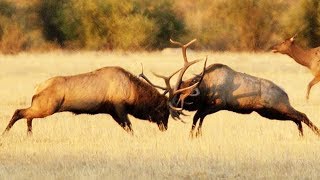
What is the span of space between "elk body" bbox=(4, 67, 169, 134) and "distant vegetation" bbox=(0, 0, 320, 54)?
1329 inches

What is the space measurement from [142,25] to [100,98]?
38314 millimetres

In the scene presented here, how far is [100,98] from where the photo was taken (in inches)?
546

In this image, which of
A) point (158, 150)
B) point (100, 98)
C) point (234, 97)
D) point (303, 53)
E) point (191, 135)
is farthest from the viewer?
point (303, 53)

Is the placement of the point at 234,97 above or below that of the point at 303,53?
below

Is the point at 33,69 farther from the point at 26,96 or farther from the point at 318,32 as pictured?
the point at 318,32

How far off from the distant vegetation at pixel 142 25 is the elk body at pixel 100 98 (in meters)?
→ 33.8

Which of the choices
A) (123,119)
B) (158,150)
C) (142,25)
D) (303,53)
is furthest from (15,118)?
(142,25)

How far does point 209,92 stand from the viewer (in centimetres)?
1395

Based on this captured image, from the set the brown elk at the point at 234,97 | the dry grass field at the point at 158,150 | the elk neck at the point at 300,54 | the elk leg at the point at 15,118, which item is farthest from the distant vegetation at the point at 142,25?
the brown elk at the point at 234,97

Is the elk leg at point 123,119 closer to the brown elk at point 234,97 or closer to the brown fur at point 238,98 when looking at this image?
the brown elk at point 234,97

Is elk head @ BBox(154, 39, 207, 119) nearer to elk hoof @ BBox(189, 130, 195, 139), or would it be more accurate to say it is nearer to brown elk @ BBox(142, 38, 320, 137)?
brown elk @ BBox(142, 38, 320, 137)

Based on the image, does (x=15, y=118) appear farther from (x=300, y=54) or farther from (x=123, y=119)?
(x=300, y=54)

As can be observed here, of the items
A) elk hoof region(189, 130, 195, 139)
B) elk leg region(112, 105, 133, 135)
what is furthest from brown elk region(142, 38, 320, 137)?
elk leg region(112, 105, 133, 135)

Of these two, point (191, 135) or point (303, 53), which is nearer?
point (191, 135)
